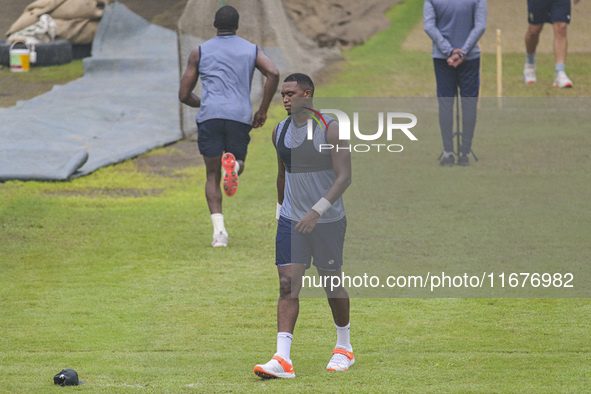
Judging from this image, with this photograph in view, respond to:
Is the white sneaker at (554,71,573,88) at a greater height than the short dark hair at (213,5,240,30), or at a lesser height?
lesser

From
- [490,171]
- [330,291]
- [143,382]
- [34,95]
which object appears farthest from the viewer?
[34,95]

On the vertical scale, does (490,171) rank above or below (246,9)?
below

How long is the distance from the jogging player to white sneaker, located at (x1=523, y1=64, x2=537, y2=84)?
40.2ft

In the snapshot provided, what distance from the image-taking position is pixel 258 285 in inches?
327

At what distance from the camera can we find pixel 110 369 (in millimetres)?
5973

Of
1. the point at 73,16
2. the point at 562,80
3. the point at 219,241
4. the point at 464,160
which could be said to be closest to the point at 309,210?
the point at 219,241

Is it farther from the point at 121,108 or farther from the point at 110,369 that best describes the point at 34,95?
the point at 110,369

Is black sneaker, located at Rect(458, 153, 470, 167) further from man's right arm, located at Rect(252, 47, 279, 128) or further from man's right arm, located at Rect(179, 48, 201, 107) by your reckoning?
man's right arm, located at Rect(179, 48, 201, 107)

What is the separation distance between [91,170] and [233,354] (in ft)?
24.6

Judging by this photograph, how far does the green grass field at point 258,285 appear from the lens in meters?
5.84

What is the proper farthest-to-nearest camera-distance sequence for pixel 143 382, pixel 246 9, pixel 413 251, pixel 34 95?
pixel 34 95, pixel 246 9, pixel 413 251, pixel 143 382

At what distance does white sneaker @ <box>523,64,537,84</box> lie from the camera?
17578 millimetres

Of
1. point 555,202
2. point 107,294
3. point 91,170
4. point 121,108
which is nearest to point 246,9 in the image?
point 121,108

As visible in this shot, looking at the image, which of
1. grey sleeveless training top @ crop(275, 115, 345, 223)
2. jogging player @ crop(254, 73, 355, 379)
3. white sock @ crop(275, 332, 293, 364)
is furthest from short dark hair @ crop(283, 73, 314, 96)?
white sock @ crop(275, 332, 293, 364)
